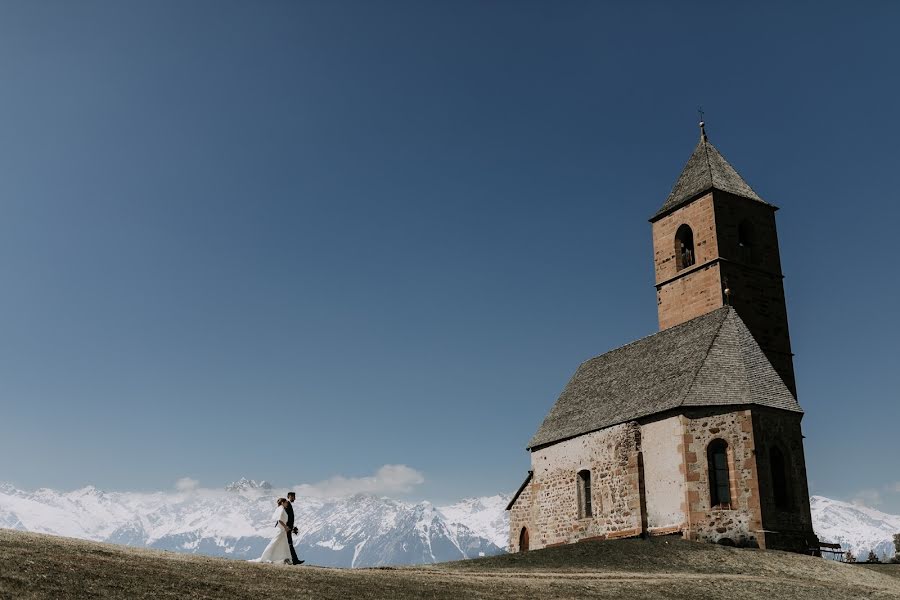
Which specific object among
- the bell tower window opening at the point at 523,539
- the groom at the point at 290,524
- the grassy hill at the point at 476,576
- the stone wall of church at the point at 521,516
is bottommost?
the grassy hill at the point at 476,576

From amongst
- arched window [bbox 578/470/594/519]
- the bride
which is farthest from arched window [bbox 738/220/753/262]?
the bride

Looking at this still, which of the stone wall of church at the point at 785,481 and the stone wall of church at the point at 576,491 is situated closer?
the stone wall of church at the point at 785,481

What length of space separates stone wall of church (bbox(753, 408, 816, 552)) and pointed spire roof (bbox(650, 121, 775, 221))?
13.9 metres

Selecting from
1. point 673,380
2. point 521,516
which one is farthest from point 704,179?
point 521,516

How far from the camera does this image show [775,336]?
4009cm

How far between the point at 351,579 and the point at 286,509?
410 centimetres

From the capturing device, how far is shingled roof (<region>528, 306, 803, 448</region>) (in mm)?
31906

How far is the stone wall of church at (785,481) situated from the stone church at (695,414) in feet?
0.19

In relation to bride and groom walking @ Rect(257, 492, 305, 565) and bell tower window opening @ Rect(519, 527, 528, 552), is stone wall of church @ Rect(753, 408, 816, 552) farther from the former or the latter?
bride and groom walking @ Rect(257, 492, 305, 565)

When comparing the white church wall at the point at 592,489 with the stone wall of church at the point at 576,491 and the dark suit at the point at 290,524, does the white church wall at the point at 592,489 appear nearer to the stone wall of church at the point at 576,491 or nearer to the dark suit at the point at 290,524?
the stone wall of church at the point at 576,491

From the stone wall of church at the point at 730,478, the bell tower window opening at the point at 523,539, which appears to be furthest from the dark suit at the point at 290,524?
the bell tower window opening at the point at 523,539

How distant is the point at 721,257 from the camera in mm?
39562

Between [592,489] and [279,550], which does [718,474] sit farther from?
[279,550]

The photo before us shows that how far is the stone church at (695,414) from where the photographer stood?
3045cm
